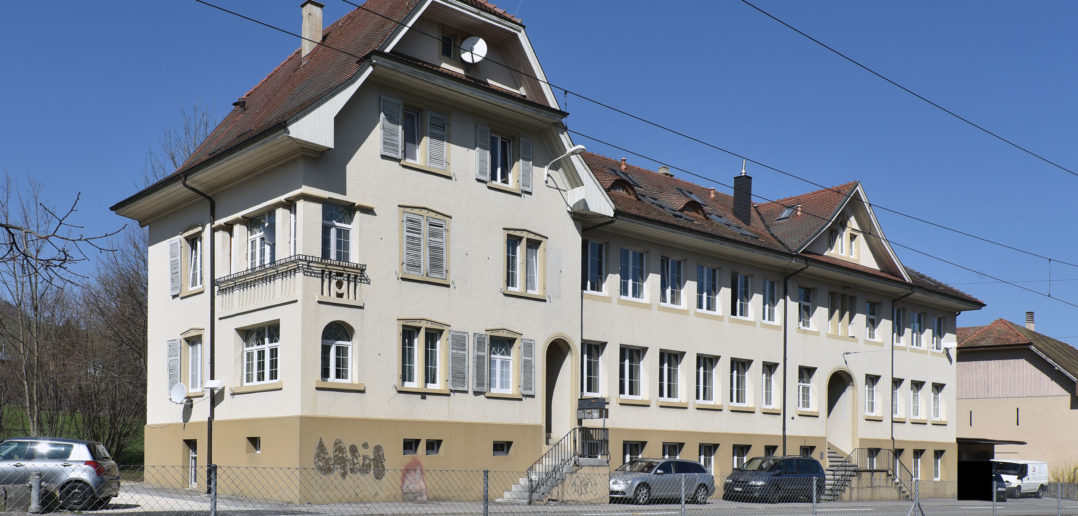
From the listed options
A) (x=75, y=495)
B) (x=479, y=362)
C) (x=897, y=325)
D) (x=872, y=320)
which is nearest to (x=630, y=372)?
(x=479, y=362)

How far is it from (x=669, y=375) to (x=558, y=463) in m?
6.68

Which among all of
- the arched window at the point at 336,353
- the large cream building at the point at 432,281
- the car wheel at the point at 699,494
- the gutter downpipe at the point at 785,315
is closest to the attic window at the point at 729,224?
the large cream building at the point at 432,281

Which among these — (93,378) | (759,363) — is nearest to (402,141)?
(759,363)

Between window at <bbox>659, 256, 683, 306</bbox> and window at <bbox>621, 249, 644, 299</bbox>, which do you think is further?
window at <bbox>659, 256, 683, 306</bbox>

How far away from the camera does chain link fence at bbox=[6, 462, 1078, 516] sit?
19.5m

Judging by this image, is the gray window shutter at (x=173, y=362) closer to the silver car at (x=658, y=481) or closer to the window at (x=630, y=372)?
the silver car at (x=658, y=481)

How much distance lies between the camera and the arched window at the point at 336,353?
79.3ft

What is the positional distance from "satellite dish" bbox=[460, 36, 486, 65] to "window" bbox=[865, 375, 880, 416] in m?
21.6

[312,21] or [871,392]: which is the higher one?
[312,21]

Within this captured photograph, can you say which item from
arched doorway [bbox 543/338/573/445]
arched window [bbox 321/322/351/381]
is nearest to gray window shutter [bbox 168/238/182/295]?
arched window [bbox 321/322/351/381]

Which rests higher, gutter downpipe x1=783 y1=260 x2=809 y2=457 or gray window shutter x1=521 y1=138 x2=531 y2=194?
gray window shutter x1=521 y1=138 x2=531 y2=194

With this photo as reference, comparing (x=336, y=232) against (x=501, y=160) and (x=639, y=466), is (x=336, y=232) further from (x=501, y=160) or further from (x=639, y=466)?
(x=639, y=466)

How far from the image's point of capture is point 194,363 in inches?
1104

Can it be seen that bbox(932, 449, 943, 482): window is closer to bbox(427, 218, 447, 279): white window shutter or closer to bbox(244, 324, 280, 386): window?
bbox(427, 218, 447, 279): white window shutter
